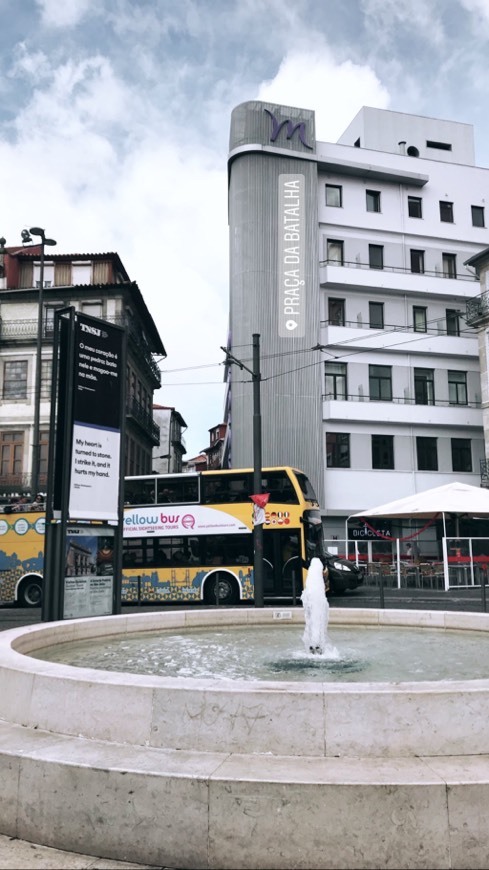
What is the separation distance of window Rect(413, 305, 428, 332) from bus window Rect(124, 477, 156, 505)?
2104 centimetres

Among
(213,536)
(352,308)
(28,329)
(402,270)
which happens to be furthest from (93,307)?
(213,536)

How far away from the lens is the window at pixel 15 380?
4116cm

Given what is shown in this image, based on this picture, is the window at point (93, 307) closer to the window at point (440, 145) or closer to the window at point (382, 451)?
the window at point (382, 451)

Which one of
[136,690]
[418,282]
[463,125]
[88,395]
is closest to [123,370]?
[88,395]

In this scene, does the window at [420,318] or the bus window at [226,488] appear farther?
the window at [420,318]

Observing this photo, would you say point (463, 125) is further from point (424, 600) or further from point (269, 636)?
point (269, 636)

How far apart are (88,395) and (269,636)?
5064 millimetres

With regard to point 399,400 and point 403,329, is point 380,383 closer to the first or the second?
point 399,400

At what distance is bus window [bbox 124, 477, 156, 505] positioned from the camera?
2244cm

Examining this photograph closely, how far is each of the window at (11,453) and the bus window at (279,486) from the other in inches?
866

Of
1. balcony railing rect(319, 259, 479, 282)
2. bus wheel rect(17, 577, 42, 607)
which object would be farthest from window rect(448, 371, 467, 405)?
bus wheel rect(17, 577, 42, 607)

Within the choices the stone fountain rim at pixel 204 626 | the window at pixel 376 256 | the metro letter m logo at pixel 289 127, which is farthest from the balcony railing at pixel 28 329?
the stone fountain rim at pixel 204 626

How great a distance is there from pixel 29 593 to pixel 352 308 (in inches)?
871

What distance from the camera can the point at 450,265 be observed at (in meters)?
39.5
